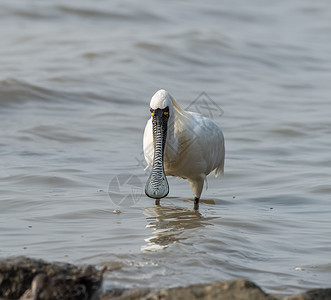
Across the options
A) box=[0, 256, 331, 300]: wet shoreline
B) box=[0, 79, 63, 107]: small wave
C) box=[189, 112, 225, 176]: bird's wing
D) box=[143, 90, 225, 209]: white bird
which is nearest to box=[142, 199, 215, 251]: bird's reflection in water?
box=[143, 90, 225, 209]: white bird

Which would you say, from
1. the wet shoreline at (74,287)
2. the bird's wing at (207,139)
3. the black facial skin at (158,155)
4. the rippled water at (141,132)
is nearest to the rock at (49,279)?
the wet shoreline at (74,287)

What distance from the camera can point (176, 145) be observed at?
8133 mm

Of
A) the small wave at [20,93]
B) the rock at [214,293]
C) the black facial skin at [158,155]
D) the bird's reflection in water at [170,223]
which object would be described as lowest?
the bird's reflection in water at [170,223]

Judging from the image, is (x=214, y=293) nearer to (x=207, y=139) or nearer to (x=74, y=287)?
(x=74, y=287)

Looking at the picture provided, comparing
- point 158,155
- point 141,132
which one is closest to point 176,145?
point 158,155

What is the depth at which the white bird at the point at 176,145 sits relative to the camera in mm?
7793

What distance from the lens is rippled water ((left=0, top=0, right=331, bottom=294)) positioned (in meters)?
6.44

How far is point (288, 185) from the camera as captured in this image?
9.79 m

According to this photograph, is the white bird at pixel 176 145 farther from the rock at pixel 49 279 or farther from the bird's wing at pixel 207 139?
the rock at pixel 49 279

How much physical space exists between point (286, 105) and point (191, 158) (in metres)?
7.38

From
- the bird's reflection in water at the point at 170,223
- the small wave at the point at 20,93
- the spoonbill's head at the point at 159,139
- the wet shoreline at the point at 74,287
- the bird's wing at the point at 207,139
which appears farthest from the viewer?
the small wave at the point at 20,93

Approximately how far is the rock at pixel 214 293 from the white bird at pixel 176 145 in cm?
327

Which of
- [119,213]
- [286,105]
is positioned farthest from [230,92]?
[119,213]

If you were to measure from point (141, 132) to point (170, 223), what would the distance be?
5.32 m
